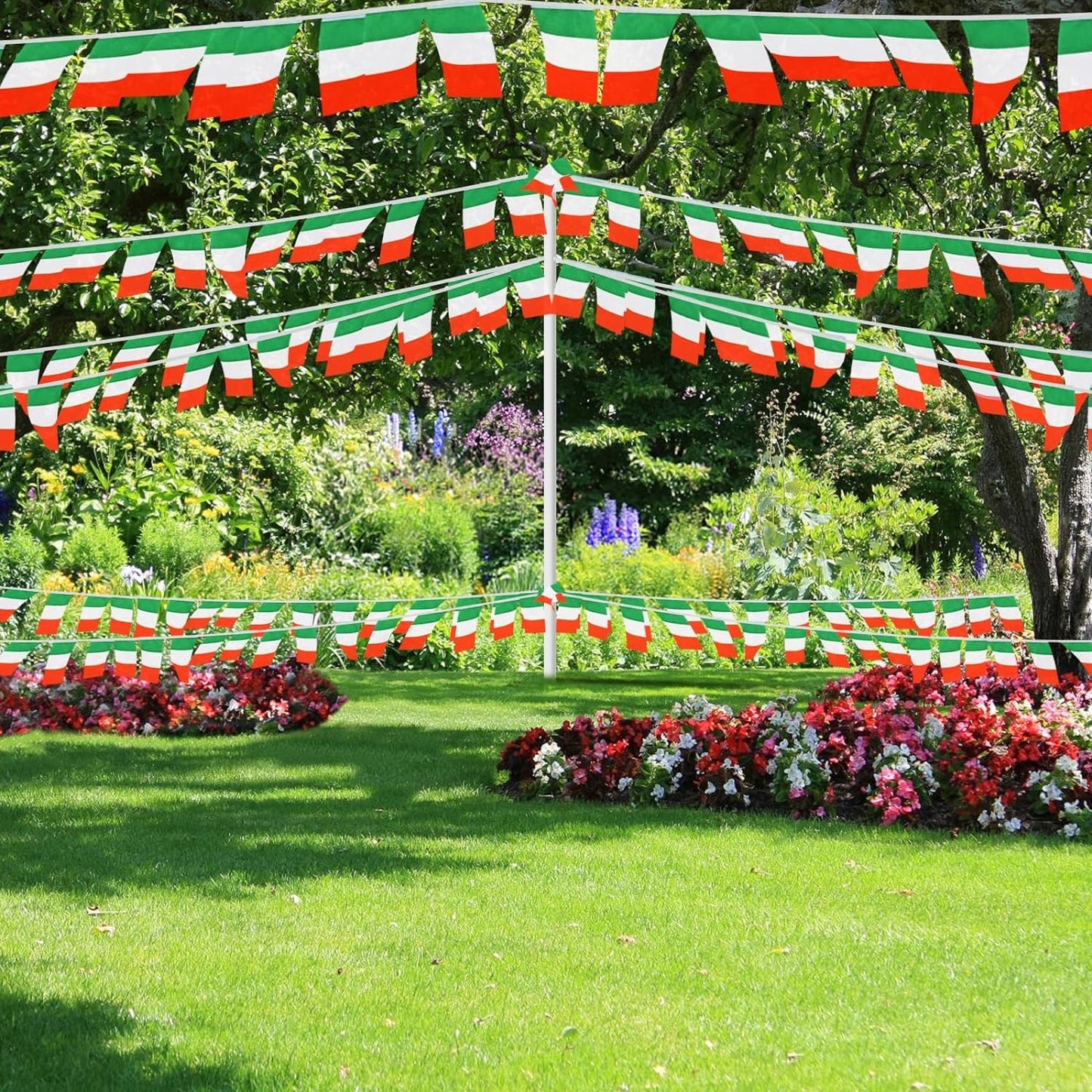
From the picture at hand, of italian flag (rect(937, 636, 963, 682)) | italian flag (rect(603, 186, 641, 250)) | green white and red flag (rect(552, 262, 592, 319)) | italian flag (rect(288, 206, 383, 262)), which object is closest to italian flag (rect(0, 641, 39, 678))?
italian flag (rect(288, 206, 383, 262))

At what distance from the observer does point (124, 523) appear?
1230 centimetres

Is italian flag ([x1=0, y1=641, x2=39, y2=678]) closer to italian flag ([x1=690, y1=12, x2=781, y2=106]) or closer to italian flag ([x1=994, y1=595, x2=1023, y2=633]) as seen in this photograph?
italian flag ([x1=690, y1=12, x2=781, y2=106])

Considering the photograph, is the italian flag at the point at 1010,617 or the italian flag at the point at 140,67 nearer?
the italian flag at the point at 140,67

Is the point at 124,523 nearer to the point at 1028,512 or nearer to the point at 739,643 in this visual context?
the point at 739,643

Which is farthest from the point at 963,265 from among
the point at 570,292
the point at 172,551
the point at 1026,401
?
the point at 172,551

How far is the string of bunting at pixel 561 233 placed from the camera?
5840mm

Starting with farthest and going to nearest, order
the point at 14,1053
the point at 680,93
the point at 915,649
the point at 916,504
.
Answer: the point at 916,504 < the point at 680,93 < the point at 915,649 < the point at 14,1053

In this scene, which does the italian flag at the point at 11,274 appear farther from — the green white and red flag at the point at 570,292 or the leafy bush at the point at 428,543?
the leafy bush at the point at 428,543

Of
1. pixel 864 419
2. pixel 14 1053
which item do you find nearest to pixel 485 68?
pixel 14 1053

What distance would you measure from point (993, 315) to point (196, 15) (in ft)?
16.9

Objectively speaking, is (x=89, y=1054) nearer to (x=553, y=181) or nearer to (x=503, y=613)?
(x=503, y=613)

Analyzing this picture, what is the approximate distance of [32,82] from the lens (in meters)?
3.81

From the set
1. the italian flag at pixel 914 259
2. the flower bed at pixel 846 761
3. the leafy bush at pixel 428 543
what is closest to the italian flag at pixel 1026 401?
the italian flag at pixel 914 259

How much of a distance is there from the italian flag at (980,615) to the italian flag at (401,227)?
3.13 m
